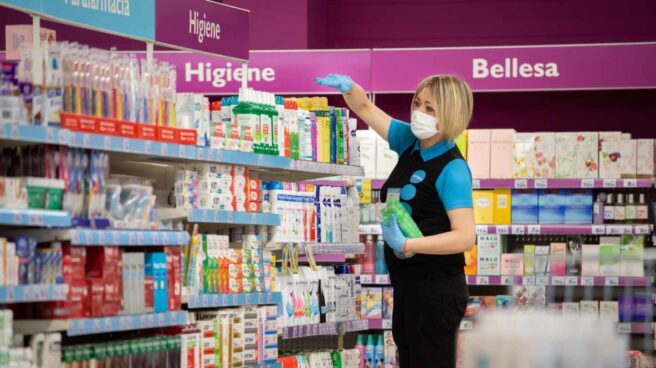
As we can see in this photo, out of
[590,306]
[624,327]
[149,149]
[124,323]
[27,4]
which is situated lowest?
[624,327]

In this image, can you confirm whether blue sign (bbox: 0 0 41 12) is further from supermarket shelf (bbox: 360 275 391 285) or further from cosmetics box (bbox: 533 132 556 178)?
cosmetics box (bbox: 533 132 556 178)

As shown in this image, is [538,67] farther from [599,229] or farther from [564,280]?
[564,280]

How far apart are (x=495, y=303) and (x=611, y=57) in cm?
234

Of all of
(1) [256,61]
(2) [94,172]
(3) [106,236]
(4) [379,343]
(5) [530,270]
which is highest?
(1) [256,61]

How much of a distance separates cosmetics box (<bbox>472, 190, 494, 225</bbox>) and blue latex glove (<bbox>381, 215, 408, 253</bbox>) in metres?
3.86

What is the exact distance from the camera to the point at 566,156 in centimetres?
828

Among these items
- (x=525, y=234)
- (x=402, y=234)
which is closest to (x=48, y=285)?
(x=402, y=234)

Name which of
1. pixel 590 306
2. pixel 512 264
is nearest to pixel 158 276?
pixel 512 264

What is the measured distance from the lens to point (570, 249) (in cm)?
852

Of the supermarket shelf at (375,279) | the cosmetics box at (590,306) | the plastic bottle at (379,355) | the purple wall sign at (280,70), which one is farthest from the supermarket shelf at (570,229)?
the purple wall sign at (280,70)

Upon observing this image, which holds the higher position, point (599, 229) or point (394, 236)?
point (394, 236)

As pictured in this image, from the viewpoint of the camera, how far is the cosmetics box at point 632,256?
→ 8.33 meters

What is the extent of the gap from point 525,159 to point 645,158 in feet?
3.15

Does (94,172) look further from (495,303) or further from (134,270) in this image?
(495,303)
